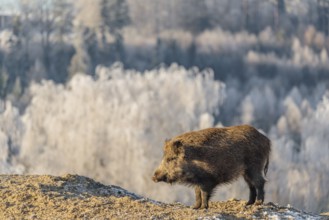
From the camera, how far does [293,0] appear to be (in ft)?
189

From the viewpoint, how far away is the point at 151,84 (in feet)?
176

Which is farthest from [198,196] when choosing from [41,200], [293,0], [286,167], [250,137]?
[293,0]

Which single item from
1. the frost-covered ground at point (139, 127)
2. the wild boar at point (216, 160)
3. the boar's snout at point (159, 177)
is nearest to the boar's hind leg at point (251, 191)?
the wild boar at point (216, 160)

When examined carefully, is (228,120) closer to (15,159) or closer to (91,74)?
(91,74)

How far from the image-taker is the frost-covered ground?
40.9 m

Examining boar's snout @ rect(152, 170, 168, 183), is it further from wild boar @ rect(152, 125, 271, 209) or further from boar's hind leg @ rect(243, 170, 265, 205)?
boar's hind leg @ rect(243, 170, 265, 205)

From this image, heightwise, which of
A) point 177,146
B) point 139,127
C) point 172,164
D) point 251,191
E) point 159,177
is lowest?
point 251,191

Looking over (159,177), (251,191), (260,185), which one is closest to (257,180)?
(260,185)

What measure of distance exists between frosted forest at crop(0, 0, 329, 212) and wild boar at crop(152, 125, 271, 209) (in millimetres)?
24151

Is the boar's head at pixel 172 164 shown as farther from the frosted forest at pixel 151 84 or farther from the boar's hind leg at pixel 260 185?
the frosted forest at pixel 151 84

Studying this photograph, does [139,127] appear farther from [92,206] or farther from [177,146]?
[92,206]

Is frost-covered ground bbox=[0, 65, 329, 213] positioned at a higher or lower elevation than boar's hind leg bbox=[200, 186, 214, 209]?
higher

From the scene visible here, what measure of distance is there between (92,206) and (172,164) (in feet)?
6.13

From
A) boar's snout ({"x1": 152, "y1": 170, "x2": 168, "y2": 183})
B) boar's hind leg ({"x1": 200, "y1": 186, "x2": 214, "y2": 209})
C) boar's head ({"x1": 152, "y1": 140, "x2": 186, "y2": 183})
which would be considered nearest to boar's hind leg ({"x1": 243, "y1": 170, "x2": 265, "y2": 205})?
boar's hind leg ({"x1": 200, "y1": 186, "x2": 214, "y2": 209})
